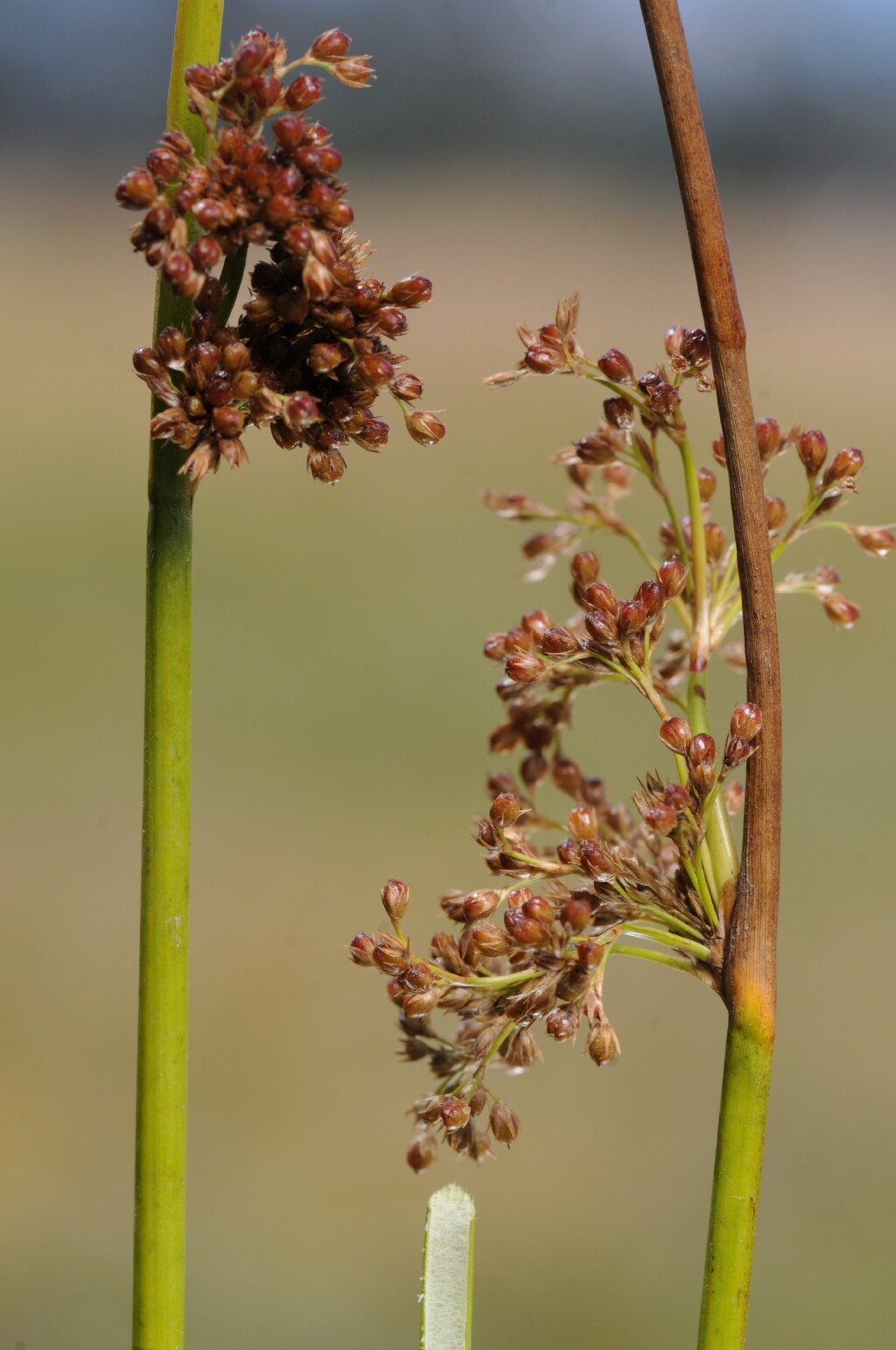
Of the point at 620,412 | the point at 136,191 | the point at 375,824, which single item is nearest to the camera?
the point at 136,191

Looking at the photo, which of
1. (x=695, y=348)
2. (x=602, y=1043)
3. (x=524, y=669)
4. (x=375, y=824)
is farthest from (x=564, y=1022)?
(x=375, y=824)

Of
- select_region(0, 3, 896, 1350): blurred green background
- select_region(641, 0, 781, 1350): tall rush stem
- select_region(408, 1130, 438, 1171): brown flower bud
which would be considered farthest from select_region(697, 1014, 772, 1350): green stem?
select_region(0, 3, 896, 1350): blurred green background

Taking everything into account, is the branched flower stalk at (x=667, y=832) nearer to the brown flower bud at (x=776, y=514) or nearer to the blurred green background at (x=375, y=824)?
the brown flower bud at (x=776, y=514)

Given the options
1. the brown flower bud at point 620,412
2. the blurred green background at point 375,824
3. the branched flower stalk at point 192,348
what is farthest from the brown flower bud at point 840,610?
A: the blurred green background at point 375,824

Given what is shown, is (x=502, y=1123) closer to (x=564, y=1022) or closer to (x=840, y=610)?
(x=564, y=1022)

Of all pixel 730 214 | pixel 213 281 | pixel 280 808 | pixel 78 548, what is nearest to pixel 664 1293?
pixel 280 808

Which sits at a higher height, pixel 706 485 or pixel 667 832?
pixel 706 485

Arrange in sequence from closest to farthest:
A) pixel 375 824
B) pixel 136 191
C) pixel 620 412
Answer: pixel 136 191
pixel 620 412
pixel 375 824
